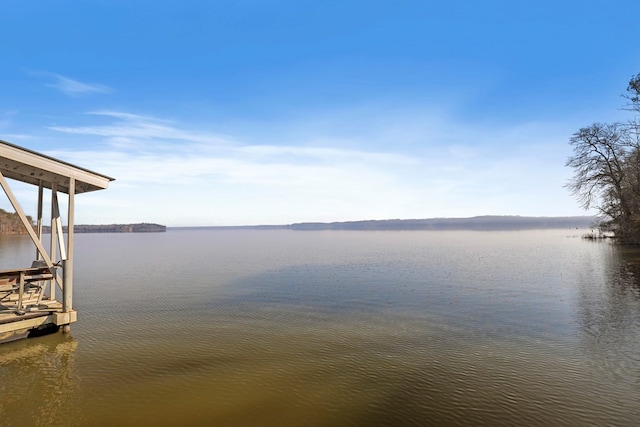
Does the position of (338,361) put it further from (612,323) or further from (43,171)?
(43,171)

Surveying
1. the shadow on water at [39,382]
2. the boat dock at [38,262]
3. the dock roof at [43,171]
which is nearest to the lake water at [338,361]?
the shadow on water at [39,382]

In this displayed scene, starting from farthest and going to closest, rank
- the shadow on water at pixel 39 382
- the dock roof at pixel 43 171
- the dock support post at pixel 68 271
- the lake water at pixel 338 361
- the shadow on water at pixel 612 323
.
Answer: the dock support post at pixel 68 271 < the dock roof at pixel 43 171 < the shadow on water at pixel 612 323 < the lake water at pixel 338 361 < the shadow on water at pixel 39 382

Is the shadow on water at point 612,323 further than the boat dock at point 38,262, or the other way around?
the boat dock at point 38,262

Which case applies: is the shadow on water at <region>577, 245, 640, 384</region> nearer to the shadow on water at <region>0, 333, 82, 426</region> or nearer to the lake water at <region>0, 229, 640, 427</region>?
the lake water at <region>0, 229, 640, 427</region>

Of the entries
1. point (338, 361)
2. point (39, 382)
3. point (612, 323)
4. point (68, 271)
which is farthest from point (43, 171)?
point (612, 323)

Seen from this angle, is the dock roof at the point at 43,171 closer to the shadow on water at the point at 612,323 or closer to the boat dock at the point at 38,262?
the boat dock at the point at 38,262

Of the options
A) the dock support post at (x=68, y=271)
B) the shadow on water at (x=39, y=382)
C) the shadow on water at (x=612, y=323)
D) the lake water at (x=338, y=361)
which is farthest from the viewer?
the dock support post at (x=68, y=271)

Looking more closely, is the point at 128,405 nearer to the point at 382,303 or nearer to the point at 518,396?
the point at 518,396

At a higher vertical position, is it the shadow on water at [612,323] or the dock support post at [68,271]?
the dock support post at [68,271]
